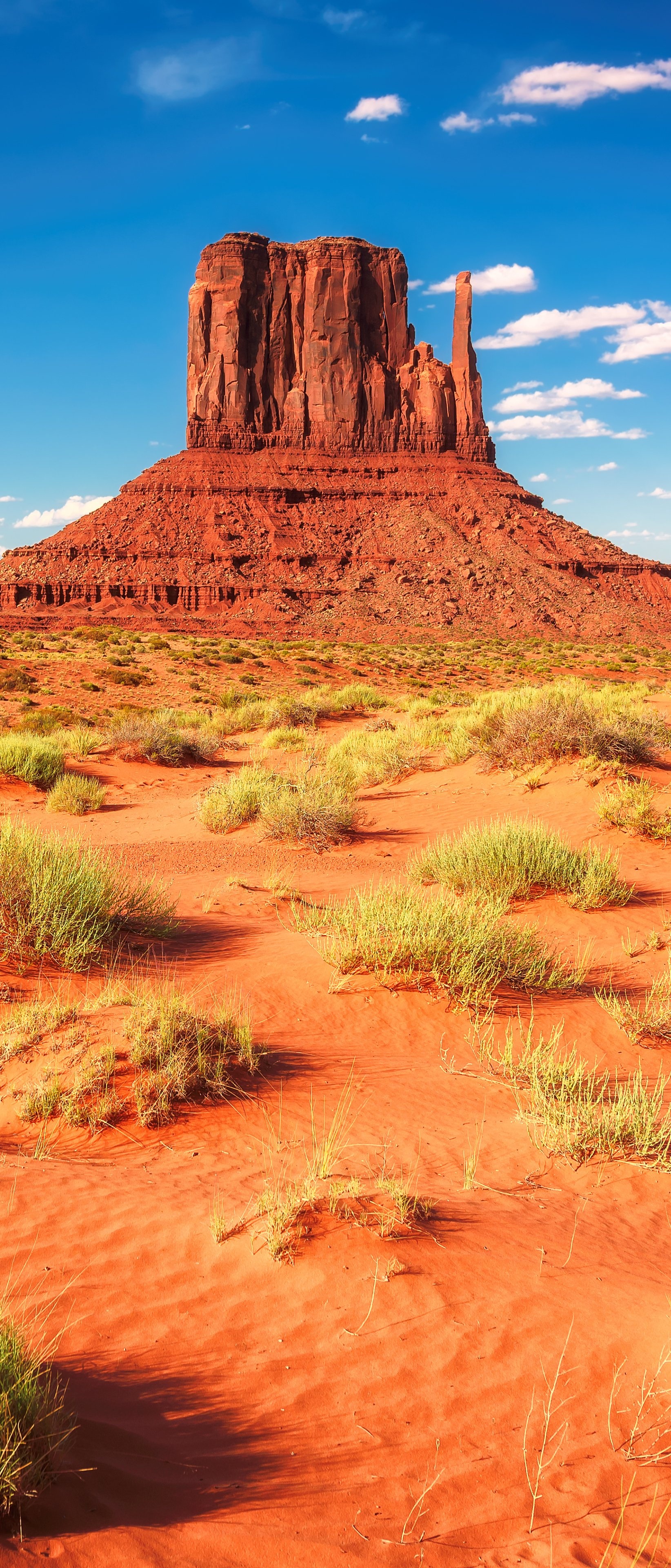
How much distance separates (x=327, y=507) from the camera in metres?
79.4

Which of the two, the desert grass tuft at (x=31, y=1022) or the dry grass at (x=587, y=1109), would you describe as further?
the desert grass tuft at (x=31, y=1022)

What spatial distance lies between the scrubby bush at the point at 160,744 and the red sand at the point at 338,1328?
1214 cm

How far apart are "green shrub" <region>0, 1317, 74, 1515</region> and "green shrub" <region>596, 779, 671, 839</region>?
31.2 ft

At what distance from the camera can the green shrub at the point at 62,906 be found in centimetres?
625

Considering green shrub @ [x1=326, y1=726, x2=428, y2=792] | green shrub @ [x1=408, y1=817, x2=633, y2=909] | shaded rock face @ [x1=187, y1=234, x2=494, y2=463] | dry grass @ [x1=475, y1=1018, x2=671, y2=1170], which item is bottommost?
dry grass @ [x1=475, y1=1018, x2=671, y2=1170]

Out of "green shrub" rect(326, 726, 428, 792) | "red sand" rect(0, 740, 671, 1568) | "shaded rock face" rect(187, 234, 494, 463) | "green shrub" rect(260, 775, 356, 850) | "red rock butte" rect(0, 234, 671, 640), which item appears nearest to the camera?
"red sand" rect(0, 740, 671, 1568)

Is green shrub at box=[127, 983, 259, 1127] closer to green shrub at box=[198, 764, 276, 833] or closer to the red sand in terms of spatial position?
the red sand

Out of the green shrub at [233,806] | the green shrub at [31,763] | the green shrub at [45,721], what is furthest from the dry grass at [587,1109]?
the green shrub at [45,721]

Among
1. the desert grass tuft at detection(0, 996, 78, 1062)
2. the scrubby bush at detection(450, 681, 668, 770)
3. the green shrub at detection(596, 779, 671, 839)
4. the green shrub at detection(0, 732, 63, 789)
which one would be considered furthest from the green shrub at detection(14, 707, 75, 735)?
the desert grass tuft at detection(0, 996, 78, 1062)

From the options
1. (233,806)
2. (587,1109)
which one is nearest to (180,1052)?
(587,1109)

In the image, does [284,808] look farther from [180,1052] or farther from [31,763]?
[180,1052]

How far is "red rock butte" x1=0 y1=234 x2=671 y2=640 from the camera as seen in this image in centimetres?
6669

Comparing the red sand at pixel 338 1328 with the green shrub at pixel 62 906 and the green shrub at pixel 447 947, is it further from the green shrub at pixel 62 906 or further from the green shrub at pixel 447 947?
the green shrub at pixel 62 906

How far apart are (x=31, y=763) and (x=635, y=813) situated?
30.4ft
